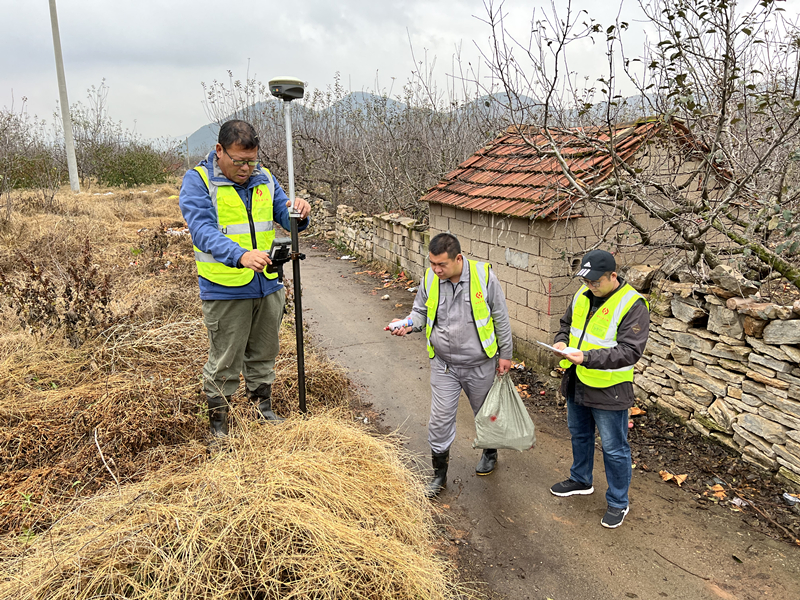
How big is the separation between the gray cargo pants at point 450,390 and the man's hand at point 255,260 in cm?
138

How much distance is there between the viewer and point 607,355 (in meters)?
3.02

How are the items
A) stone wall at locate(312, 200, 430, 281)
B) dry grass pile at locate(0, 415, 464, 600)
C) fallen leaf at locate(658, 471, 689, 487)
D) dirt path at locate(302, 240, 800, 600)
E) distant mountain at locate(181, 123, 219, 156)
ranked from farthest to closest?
distant mountain at locate(181, 123, 219, 156) → stone wall at locate(312, 200, 430, 281) → fallen leaf at locate(658, 471, 689, 487) → dirt path at locate(302, 240, 800, 600) → dry grass pile at locate(0, 415, 464, 600)

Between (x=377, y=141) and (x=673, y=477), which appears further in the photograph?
(x=377, y=141)

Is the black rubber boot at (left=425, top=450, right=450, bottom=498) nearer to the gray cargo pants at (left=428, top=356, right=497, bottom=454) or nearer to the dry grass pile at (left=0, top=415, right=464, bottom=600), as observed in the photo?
the gray cargo pants at (left=428, top=356, right=497, bottom=454)

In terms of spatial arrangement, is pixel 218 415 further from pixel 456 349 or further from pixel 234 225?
pixel 456 349

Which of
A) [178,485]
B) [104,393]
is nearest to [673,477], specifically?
[178,485]

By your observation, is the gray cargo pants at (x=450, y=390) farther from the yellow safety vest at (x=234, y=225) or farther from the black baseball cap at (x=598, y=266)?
the yellow safety vest at (x=234, y=225)

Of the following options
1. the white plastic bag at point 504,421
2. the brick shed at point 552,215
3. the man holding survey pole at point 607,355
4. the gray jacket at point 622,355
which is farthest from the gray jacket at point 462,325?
the brick shed at point 552,215

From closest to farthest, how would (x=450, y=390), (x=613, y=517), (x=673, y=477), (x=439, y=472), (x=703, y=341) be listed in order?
(x=613, y=517) < (x=450, y=390) < (x=439, y=472) < (x=673, y=477) < (x=703, y=341)

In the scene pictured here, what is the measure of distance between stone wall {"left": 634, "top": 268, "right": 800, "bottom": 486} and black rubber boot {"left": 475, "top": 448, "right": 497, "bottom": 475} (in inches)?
66.8

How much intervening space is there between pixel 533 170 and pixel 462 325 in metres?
3.24

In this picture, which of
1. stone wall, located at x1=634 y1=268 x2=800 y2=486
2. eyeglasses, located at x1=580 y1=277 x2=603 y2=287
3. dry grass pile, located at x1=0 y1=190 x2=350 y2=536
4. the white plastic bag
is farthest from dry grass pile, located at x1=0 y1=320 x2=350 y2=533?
stone wall, located at x1=634 y1=268 x2=800 y2=486

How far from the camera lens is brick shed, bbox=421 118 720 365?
5.00 m

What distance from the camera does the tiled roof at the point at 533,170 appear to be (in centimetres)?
498
